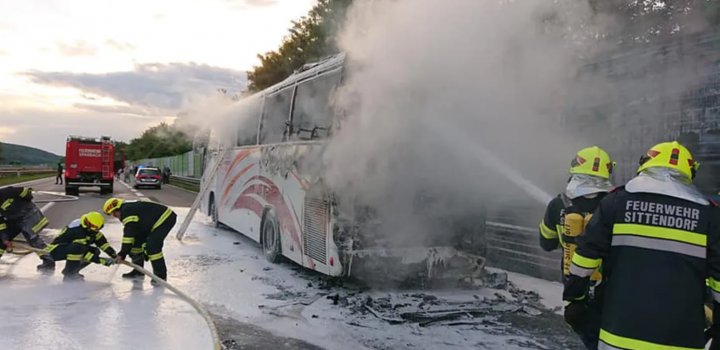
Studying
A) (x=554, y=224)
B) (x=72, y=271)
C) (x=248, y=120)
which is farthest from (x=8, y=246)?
(x=554, y=224)

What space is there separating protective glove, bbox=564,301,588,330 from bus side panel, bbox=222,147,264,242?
20.3ft

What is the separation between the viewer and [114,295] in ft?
18.9

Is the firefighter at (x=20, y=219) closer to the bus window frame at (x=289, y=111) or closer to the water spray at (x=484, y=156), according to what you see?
the bus window frame at (x=289, y=111)

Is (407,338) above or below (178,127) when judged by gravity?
below

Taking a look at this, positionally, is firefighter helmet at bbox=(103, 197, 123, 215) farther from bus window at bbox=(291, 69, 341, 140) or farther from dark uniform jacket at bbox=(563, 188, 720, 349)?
dark uniform jacket at bbox=(563, 188, 720, 349)

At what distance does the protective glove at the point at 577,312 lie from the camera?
294cm

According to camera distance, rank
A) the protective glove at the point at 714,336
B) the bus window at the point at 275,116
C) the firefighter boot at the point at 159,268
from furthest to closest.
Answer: the bus window at the point at 275,116, the firefighter boot at the point at 159,268, the protective glove at the point at 714,336

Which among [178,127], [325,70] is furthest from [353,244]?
[178,127]

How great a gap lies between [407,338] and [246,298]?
2.16m

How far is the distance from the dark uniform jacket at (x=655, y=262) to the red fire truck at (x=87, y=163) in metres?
25.1

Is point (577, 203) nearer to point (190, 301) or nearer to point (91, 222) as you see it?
point (190, 301)

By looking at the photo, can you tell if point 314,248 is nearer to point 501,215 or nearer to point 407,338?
point 407,338

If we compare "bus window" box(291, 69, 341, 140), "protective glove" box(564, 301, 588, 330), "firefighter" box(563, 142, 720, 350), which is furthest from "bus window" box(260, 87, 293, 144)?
"firefighter" box(563, 142, 720, 350)

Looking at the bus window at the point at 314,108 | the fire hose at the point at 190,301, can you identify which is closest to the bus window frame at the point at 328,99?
the bus window at the point at 314,108
